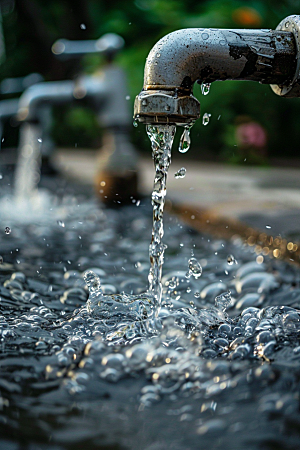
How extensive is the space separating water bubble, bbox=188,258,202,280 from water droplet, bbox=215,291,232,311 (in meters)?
0.22

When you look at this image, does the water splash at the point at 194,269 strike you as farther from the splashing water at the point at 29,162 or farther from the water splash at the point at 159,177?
the splashing water at the point at 29,162

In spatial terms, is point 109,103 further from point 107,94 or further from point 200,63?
Result: point 200,63

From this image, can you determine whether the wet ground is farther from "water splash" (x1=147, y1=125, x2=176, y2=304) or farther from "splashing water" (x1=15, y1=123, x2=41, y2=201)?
"splashing water" (x1=15, y1=123, x2=41, y2=201)

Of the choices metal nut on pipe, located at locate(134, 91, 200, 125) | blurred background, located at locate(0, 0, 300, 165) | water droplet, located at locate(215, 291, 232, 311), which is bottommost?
water droplet, located at locate(215, 291, 232, 311)

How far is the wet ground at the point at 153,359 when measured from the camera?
2.46 feet

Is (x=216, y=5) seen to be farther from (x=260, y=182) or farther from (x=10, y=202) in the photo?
(x=10, y=202)

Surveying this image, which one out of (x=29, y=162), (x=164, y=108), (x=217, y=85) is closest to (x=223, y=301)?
(x=164, y=108)

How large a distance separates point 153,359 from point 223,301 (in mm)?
459

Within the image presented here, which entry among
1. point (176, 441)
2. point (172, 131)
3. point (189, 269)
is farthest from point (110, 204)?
point (176, 441)

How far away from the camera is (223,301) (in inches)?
54.6

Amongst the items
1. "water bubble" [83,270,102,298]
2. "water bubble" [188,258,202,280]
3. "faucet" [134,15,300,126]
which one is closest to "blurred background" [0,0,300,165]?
"water bubble" [188,258,202,280]

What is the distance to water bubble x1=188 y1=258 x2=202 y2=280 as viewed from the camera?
164 centimetres

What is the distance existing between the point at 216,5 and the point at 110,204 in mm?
2896

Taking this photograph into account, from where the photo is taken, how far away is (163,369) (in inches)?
36.9
